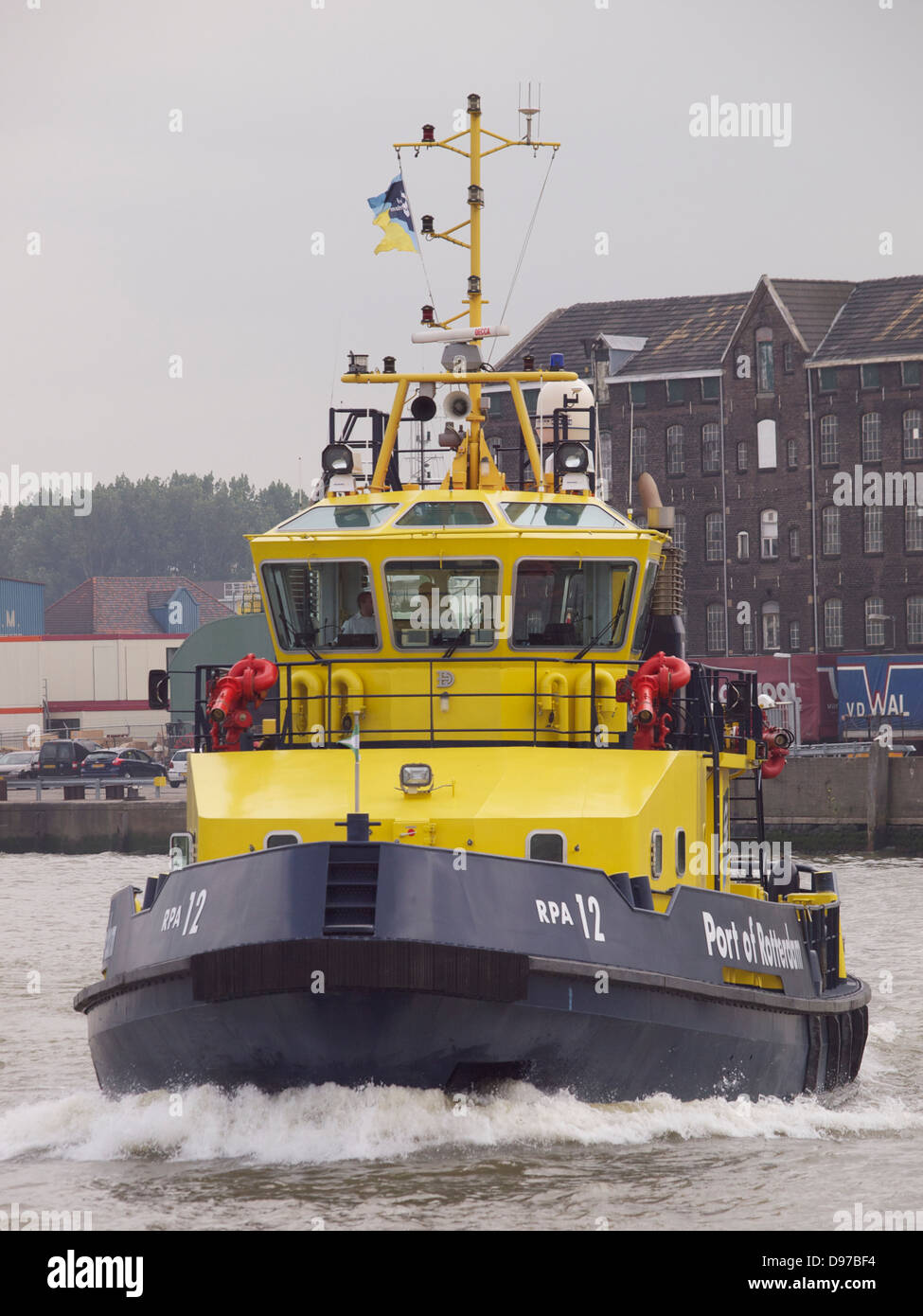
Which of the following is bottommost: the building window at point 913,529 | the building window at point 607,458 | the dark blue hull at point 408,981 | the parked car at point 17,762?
the parked car at point 17,762

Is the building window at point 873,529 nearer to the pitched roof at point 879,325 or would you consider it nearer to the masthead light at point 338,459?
the pitched roof at point 879,325

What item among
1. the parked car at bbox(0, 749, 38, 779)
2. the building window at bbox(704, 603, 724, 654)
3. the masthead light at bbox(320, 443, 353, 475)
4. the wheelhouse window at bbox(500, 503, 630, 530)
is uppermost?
the masthead light at bbox(320, 443, 353, 475)

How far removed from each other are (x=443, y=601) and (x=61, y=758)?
49.0 m

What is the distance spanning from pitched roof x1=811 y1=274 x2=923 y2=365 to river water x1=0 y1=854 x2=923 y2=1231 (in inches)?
2121

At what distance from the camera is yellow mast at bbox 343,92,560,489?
600 inches

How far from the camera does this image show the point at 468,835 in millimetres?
11562

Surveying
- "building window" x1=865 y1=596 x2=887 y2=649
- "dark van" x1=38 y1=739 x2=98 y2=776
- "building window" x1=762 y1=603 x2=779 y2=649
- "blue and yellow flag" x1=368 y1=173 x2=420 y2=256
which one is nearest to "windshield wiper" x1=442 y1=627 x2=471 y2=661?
"blue and yellow flag" x1=368 y1=173 x2=420 y2=256

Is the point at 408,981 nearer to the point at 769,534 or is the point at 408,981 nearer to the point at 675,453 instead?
the point at 769,534

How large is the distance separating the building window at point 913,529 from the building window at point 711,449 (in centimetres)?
721

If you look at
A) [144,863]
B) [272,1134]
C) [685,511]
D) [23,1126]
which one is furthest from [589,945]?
[685,511]

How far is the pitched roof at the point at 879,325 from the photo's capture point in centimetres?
6391

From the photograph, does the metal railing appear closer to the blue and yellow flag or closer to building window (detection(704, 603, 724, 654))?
the blue and yellow flag

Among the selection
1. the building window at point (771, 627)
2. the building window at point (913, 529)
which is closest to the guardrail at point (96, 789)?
the building window at point (771, 627)

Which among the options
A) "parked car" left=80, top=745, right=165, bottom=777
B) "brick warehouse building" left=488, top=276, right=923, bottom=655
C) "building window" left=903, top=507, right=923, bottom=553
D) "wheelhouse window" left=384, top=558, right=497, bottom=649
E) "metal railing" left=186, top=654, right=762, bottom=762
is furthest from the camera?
"brick warehouse building" left=488, top=276, right=923, bottom=655
